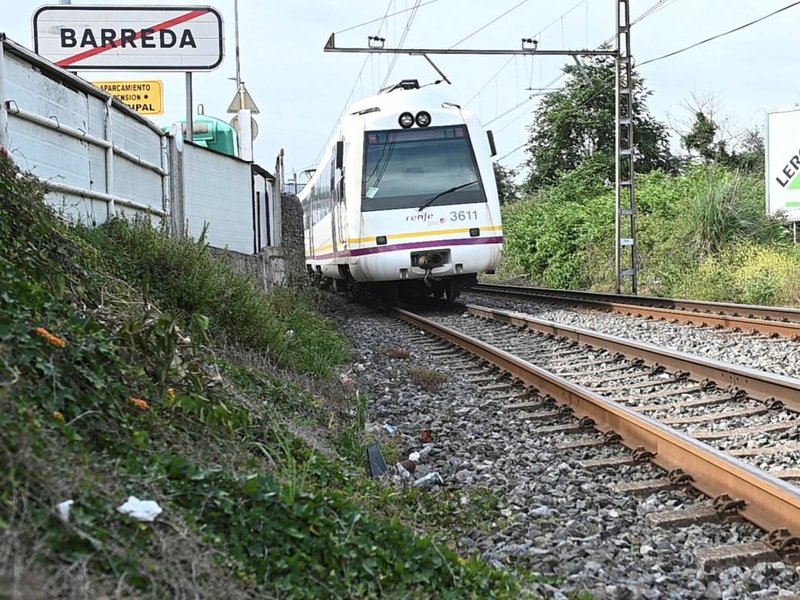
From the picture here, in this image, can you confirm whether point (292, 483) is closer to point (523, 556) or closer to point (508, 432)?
point (523, 556)

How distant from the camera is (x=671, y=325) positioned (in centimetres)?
1219

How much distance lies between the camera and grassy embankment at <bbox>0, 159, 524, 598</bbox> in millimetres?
2406

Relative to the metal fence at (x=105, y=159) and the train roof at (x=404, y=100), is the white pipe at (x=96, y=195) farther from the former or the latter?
the train roof at (x=404, y=100)

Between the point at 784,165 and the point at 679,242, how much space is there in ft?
9.93

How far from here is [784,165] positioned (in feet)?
71.9

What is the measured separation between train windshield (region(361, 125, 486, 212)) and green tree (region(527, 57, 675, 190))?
27628 mm

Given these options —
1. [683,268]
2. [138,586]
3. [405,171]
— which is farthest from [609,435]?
[683,268]

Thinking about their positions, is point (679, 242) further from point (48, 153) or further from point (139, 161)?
point (48, 153)

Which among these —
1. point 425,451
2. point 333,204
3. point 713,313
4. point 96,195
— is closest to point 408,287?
point 333,204

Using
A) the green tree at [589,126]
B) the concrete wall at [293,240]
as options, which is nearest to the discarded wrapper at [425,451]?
the concrete wall at [293,240]

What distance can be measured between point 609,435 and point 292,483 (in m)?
3.11

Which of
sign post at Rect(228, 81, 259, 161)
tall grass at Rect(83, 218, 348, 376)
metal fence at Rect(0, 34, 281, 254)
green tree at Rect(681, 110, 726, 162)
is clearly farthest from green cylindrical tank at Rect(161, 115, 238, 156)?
green tree at Rect(681, 110, 726, 162)

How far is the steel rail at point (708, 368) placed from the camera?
6.68 meters

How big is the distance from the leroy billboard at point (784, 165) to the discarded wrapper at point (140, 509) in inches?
836
